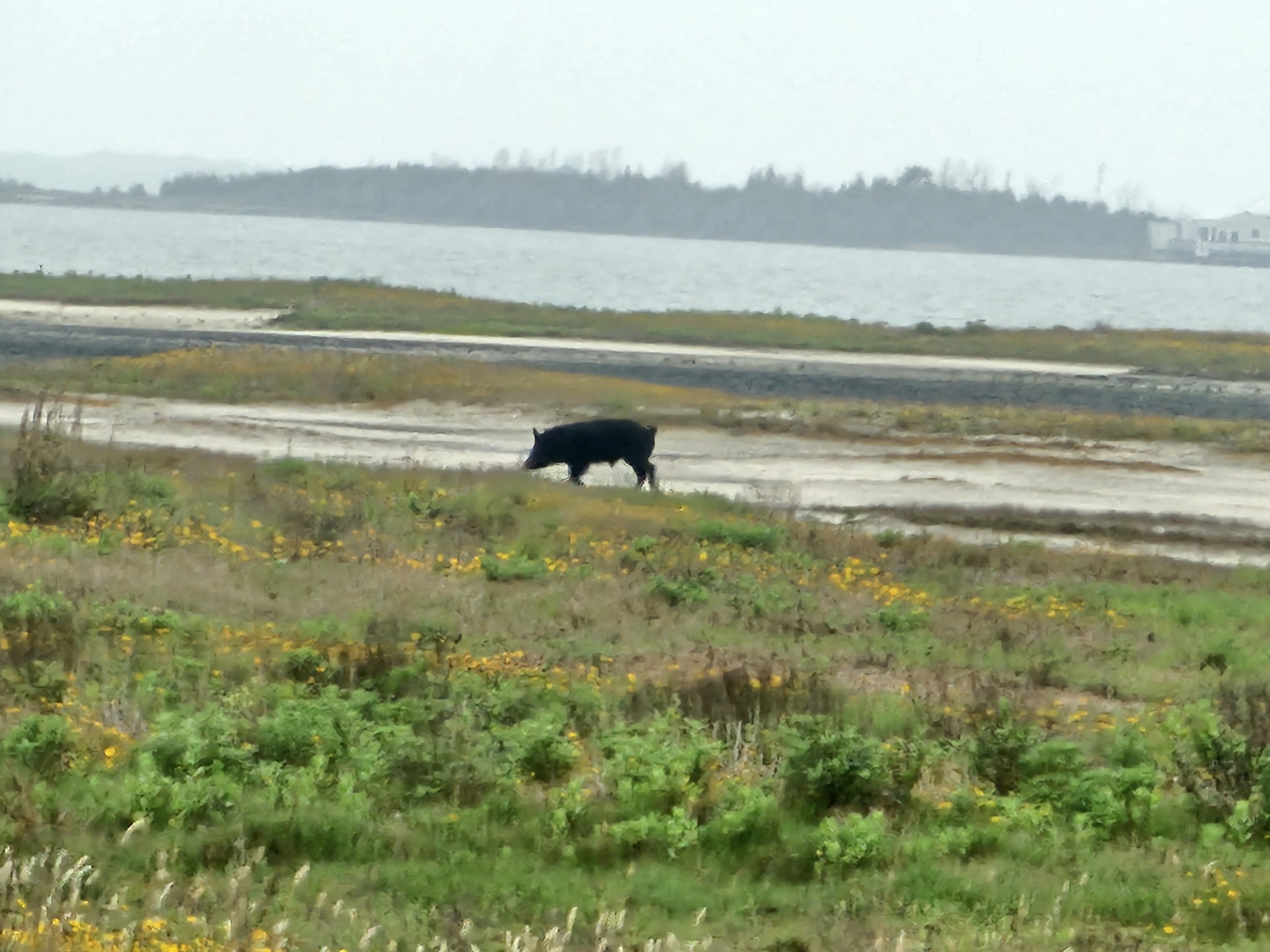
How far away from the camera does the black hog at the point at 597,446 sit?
2173cm

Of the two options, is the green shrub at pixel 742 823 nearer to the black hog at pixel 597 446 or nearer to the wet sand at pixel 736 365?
the black hog at pixel 597 446

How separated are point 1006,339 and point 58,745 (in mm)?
51737

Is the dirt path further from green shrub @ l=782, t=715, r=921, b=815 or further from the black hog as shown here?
green shrub @ l=782, t=715, r=921, b=815

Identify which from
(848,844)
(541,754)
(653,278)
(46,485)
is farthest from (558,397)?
(653,278)

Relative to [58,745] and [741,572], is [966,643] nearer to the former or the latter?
[741,572]

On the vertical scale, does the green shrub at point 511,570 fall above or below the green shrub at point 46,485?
below

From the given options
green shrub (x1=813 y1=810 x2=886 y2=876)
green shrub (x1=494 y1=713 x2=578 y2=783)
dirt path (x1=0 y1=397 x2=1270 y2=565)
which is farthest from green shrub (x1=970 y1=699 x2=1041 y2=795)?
dirt path (x1=0 y1=397 x2=1270 y2=565)

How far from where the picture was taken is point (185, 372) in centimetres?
3481

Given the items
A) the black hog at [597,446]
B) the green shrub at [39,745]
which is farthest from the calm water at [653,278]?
the green shrub at [39,745]

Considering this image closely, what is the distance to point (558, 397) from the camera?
33.9 meters

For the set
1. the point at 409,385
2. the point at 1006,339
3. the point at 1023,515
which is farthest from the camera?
the point at 1006,339

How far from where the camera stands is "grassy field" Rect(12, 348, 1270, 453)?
3222cm

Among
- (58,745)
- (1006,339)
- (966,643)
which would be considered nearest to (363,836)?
(58,745)

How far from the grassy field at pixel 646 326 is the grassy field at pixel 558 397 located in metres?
14.5
